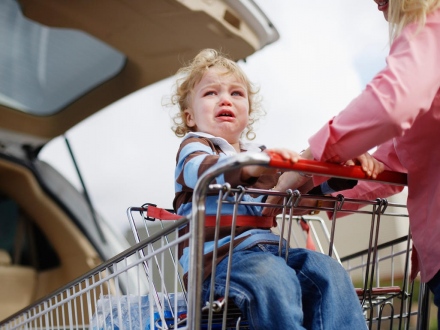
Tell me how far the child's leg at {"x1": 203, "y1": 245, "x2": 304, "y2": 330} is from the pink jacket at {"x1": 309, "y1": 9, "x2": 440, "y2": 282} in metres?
0.19

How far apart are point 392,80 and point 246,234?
38 centimetres

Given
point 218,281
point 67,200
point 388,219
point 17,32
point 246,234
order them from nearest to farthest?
1. point 218,281
2. point 246,234
3. point 388,219
4. point 17,32
5. point 67,200

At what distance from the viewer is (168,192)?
9.37ft

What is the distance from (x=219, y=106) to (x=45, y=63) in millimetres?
1447

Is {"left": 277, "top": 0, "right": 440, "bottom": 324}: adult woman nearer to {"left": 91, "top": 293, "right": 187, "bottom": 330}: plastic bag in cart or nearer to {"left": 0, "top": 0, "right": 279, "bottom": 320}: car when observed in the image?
{"left": 91, "top": 293, "right": 187, "bottom": 330}: plastic bag in cart

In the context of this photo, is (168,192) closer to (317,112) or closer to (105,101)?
(105,101)

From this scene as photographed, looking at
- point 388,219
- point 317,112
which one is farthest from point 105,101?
point 388,219

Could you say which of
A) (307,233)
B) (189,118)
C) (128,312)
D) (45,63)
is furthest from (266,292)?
(45,63)

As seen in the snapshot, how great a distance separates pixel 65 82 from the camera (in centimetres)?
278

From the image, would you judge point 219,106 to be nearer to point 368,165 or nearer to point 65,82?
point 368,165

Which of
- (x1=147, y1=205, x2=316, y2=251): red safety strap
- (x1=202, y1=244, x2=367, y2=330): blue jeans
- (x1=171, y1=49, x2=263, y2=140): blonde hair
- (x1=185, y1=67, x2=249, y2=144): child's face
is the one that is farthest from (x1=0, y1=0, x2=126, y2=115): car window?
(x1=202, y1=244, x2=367, y2=330): blue jeans

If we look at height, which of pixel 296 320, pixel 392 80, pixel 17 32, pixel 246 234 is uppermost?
pixel 17 32

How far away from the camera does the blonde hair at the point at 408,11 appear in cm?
107

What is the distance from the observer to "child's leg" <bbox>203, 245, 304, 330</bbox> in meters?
1.06
